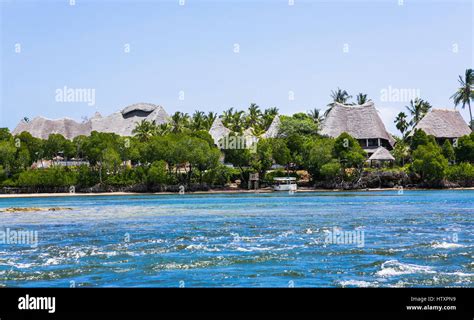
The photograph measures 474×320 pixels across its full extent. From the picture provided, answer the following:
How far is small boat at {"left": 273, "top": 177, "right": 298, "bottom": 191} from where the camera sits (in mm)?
66988

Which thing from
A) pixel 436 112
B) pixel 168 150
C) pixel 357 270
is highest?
pixel 436 112

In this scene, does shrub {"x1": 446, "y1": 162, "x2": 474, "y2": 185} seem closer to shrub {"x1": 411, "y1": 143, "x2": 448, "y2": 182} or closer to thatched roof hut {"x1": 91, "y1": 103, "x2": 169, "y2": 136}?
shrub {"x1": 411, "y1": 143, "x2": 448, "y2": 182}

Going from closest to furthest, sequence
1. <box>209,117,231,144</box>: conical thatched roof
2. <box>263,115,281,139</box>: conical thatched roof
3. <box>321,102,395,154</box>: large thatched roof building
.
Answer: <box>321,102,395,154</box>: large thatched roof building < <box>209,117,231,144</box>: conical thatched roof < <box>263,115,281,139</box>: conical thatched roof

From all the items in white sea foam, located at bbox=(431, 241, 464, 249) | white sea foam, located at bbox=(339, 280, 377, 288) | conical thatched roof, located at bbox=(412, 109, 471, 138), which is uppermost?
conical thatched roof, located at bbox=(412, 109, 471, 138)

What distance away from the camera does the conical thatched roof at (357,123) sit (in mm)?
77938

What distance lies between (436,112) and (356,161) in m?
18.0

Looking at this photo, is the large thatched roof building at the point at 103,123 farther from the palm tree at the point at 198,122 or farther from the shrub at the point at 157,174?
the shrub at the point at 157,174

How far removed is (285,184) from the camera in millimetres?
68625

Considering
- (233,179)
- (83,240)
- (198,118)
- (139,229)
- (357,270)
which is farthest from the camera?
(198,118)

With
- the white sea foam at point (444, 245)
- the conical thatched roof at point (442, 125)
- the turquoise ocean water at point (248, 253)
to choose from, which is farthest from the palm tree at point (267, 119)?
the white sea foam at point (444, 245)

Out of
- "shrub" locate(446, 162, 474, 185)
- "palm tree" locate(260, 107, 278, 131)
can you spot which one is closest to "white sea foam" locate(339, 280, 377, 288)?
"shrub" locate(446, 162, 474, 185)
